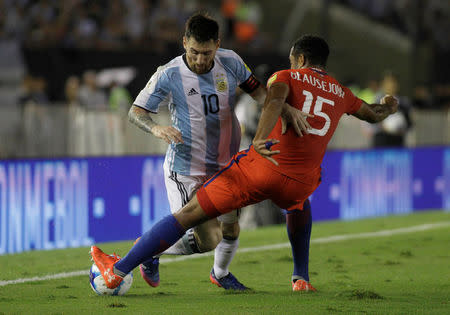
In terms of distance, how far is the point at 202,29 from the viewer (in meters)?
5.76

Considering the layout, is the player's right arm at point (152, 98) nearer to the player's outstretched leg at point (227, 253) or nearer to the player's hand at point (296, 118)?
the player's hand at point (296, 118)

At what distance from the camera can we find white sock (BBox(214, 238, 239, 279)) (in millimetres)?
6543

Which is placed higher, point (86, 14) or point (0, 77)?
point (86, 14)

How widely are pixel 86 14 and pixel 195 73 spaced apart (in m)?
11.1

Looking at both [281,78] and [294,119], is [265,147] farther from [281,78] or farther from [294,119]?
[281,78]

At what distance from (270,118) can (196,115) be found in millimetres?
736

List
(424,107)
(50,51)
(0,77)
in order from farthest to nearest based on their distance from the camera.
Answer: (424,107), (50,51), (0,77)

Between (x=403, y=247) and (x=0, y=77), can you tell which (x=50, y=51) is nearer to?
(x=0, y=77)

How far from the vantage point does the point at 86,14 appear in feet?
54.8

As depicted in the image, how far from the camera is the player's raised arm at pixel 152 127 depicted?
5.59 metres

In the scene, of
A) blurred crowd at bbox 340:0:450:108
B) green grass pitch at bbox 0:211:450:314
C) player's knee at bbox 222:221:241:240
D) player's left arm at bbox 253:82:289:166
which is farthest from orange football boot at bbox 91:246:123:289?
blurred crowd at bbox 340:0:450:108

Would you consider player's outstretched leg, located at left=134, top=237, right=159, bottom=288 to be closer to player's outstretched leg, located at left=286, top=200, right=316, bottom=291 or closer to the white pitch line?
player's outstretched leg, located at left=286, top=200, right=316, bottom=291

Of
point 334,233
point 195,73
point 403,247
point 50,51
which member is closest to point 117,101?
point 50,51

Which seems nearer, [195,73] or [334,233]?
[195,73]
